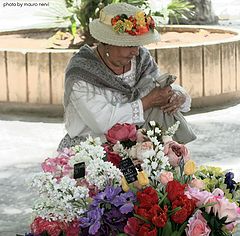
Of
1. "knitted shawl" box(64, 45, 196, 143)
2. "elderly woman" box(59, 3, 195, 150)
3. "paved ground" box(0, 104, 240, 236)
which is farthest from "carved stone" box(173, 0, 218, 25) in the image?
"elderly woman" box(59, 3, 195, 150)

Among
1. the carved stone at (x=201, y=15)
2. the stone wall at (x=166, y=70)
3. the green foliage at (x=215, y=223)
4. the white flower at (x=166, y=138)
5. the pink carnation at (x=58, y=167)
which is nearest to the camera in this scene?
the green foliage at (x=215, y=223)

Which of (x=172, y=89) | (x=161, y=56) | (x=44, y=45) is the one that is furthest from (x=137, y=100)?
(x=44, y=45)

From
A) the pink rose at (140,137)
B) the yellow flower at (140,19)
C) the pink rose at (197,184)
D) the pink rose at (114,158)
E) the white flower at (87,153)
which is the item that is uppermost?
the yellow flower at (140,19)

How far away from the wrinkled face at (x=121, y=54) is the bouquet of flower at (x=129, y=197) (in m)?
1.07

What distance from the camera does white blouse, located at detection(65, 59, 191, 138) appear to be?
4.29 m

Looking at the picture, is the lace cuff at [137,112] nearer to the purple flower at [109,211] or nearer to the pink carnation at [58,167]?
the pink carnation at [58,167]

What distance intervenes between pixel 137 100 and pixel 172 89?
0.23 m

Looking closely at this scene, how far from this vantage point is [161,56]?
865cm

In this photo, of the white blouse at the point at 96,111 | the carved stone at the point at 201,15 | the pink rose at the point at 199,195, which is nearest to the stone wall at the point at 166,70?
the white blouse at the point at 96,111

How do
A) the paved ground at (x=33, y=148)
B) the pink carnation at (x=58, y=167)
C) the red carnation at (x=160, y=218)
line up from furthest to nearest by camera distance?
1. the paved ground at (x=33, y=148)
2. the pink carnation at (x=58, y=167)
3. the red carnation at (x=160, y=218)

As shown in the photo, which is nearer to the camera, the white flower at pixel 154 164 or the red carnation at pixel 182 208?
Result: the red carnation at pixel 182 208

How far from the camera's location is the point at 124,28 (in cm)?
426

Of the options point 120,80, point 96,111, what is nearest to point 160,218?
point 96,111

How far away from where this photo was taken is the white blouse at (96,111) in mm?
4285
